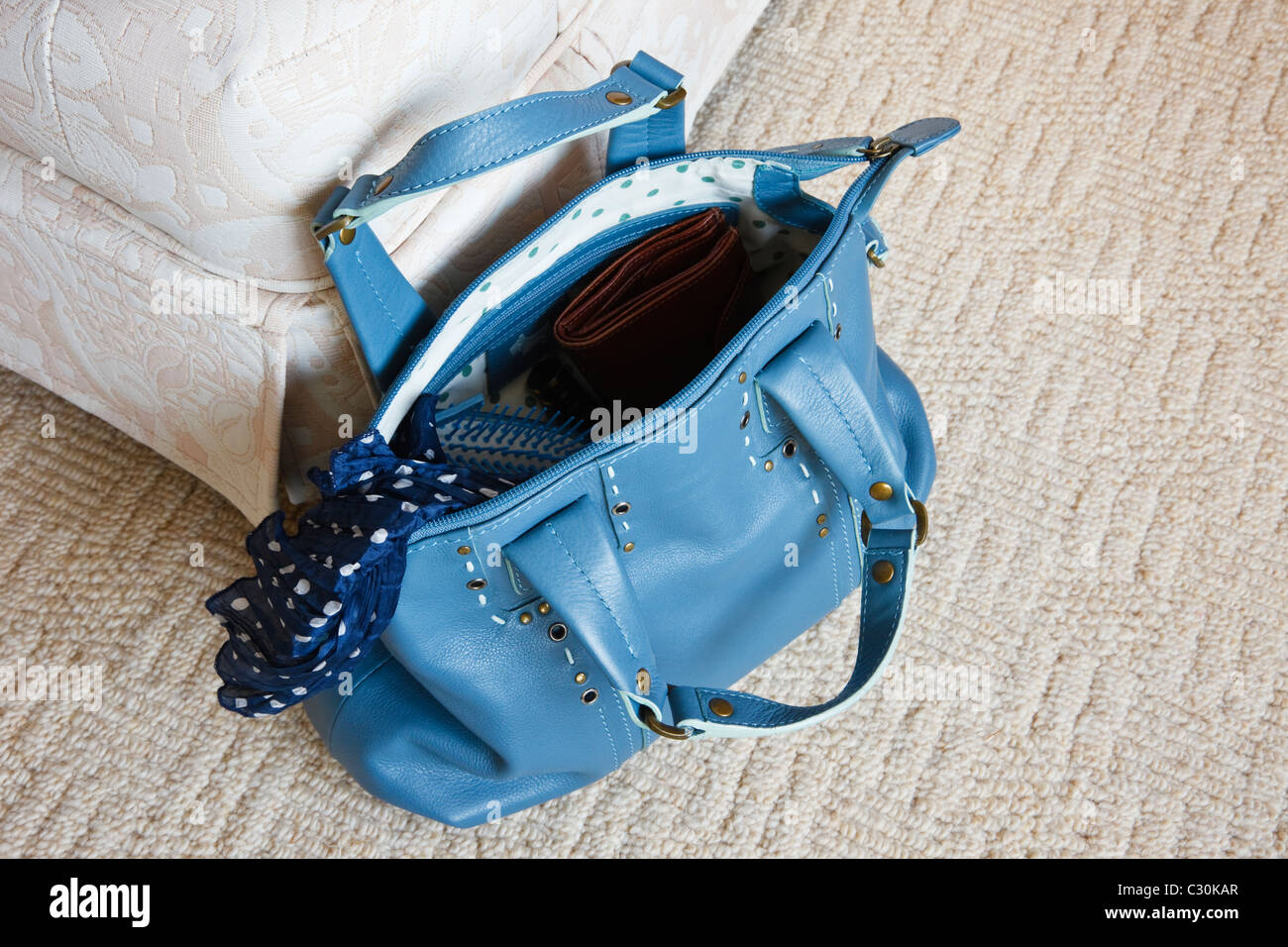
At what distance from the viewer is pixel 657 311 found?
67cm

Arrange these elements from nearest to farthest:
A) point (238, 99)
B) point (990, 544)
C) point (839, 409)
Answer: point (238, 99), point (839, 409), point (990, 544)

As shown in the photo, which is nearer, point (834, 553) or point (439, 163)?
point (439, 163)

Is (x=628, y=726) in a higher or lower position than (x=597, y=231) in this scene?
lower

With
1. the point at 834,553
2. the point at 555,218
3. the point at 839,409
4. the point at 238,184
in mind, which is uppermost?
the point at 238,184

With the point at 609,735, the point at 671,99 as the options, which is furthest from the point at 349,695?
the point at 671,99

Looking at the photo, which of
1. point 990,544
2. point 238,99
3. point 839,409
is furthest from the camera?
point 990,544

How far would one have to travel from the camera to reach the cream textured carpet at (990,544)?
718mm

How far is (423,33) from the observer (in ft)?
1.79

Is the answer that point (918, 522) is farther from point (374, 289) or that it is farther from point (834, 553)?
point (374, 289)

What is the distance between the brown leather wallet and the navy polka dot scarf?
0.41 feet

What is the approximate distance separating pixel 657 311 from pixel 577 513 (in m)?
0.17

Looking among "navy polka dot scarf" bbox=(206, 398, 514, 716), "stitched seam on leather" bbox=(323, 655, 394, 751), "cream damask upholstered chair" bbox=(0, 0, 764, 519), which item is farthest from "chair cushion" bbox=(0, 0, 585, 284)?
"stitched seam on leather" bbox=(323, 655, 394, 751)

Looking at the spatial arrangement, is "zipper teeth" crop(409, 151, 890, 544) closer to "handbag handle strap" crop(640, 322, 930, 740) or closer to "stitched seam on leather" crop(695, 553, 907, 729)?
"handbag handle strap" crop(640, 322, 930, 740)

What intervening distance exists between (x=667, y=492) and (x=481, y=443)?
12 centimetres
